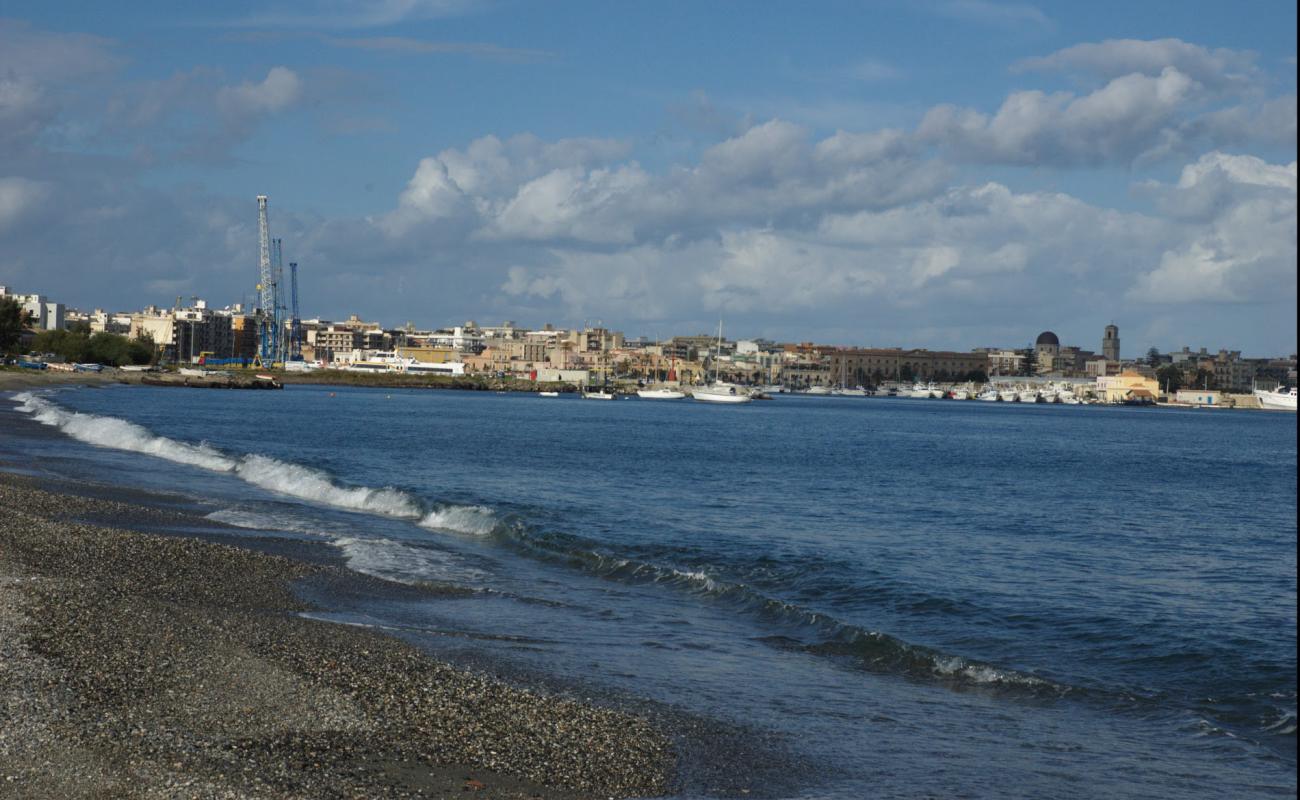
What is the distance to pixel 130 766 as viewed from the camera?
29.4ft

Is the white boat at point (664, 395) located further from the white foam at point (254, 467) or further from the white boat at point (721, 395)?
the white foam at point (254, 467)

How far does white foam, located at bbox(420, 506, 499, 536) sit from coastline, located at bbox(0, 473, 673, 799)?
36.8 ft

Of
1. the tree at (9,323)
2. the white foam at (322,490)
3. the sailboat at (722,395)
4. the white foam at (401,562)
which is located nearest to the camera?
the white foam at (401,562)

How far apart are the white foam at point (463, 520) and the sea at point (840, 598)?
11cm

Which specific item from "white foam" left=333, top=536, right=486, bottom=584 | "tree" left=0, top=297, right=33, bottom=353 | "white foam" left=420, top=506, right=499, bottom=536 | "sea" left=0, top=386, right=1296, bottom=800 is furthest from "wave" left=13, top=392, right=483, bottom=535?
"tree" left=0, top=297, right=33, bottom=353

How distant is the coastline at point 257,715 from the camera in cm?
912

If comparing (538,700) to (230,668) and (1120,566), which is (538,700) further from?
(1120,566)

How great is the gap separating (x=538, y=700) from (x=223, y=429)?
5798 cm

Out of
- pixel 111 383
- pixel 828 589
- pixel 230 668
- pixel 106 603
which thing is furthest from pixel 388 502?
pixel 111 383

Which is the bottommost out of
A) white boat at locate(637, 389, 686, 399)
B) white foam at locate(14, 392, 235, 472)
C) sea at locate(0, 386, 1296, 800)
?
white boat at locate(637, 389, 686, 399)

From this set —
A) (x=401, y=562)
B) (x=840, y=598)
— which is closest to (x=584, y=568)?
(x=401, y=562)

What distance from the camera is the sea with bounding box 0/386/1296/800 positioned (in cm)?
1193

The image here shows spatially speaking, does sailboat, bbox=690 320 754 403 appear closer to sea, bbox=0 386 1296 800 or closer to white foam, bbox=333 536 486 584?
sea, bbox=0 386 1296 800

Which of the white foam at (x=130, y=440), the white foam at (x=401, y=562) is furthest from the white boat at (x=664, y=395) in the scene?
the white foam at (x=401, y=562)
